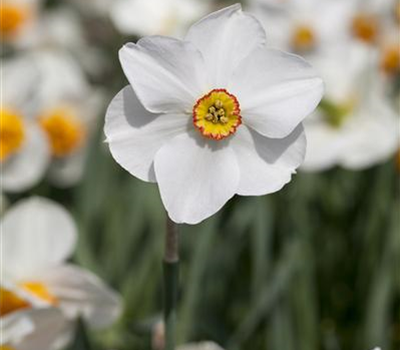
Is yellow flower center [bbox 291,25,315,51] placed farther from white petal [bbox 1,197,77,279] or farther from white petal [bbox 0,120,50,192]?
white petal [bbox 1,197,77,279]

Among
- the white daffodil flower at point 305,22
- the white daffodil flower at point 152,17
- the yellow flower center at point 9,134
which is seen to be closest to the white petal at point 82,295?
the yellow flower center at point 9,134

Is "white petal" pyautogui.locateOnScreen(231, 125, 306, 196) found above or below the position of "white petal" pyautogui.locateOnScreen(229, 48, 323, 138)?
below

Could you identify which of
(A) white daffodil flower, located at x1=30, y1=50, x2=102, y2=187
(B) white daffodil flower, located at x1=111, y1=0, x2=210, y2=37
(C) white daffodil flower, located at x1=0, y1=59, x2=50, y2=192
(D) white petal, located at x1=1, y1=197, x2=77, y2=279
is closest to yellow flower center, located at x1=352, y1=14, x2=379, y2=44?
(B) white daffodil flower, located at x1=111, y1=0, x2=210, y2=37

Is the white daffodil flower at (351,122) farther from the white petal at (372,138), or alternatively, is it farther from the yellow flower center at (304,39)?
the yellow flower center at (304,39)

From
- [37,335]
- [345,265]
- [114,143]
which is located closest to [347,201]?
[345,265]

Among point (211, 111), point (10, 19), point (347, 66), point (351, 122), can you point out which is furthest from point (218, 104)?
point (10, 19)

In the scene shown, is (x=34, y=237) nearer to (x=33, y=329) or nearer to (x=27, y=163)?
(x=33, y=329)
